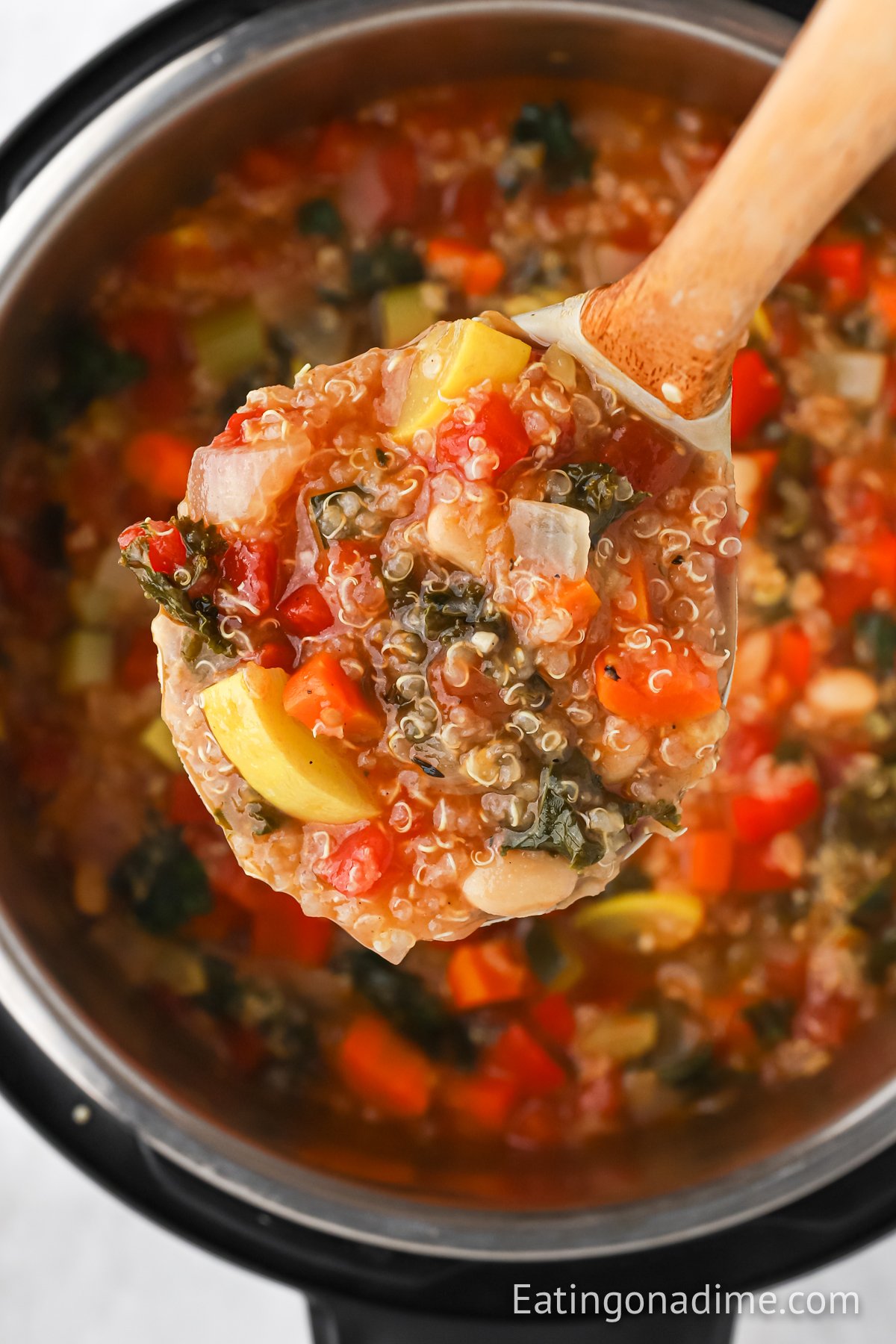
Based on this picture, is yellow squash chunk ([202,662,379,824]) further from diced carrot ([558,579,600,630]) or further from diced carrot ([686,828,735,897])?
diced carrot ([686,828,735,897])

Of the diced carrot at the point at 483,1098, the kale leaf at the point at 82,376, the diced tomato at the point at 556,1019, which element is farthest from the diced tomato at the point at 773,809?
the kale leaf at the point at 82,376

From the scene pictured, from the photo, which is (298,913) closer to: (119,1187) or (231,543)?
(119,1187)

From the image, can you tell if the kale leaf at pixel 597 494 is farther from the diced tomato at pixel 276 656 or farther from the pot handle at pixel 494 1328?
the pot handle at pixel 494 1328

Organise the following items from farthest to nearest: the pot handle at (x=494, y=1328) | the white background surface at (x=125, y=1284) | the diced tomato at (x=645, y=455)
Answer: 1. the white background surface at (x=125, y=1284)
2. the pot handle at (x=494, y=1328)
3. the diced tomato at (x=645, y=455)

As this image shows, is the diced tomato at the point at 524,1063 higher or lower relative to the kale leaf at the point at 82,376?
lower

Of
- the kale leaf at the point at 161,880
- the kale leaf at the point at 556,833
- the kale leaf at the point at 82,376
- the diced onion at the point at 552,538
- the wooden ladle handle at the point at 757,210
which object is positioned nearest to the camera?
the wooden ladle handle at the point at 757,210

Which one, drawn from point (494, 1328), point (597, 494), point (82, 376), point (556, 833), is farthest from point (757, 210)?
point (494, 1328)

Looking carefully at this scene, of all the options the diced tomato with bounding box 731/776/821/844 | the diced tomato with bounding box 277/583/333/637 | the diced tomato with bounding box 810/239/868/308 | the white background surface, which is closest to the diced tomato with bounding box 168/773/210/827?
the white background surface
